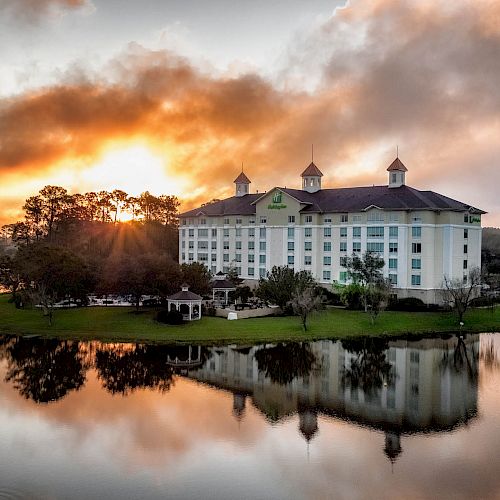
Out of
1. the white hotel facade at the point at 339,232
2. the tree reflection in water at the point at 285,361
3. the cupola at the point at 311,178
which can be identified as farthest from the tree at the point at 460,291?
the cupola at the point at 311,178

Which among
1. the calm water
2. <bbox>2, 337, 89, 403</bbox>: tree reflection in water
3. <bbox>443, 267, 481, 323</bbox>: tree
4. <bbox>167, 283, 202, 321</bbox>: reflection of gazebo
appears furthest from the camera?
<bbox>443, 267, 481, 323</bbox>: tree

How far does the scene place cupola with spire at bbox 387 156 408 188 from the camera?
64.5m

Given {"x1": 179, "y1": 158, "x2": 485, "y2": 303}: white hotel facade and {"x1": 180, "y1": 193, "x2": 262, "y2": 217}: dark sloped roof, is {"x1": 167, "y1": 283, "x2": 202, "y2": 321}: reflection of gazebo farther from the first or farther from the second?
{"x1": 180, "y1": 193, "x2": 262, "y2": 217}: dark sloped roof

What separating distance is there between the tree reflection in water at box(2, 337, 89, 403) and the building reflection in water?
5 centimetres

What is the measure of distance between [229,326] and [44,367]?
51.2ft

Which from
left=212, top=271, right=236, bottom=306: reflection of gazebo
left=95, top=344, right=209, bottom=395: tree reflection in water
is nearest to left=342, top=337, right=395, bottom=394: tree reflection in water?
left=95, top=344, right=209, bottom=395: tree reflection in water

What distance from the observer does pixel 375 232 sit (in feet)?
202

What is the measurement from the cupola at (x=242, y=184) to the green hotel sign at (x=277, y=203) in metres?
10.3

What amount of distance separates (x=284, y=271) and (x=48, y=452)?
33.7m

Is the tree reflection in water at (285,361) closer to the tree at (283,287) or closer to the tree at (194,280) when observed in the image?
the tree at (283,287)

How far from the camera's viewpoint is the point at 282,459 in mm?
21281

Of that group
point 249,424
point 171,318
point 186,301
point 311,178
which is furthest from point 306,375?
point 311,178

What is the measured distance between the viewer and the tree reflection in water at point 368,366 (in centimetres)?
3222

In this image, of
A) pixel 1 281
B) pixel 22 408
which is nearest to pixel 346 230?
pixel 1 281
